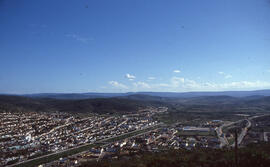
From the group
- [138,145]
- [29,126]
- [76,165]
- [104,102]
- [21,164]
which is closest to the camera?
[76,165]

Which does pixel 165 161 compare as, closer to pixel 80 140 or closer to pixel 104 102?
pixel 80 140

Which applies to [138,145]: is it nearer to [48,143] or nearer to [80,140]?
[80,140]

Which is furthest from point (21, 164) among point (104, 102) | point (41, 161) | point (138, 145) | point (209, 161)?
point (104, 102)

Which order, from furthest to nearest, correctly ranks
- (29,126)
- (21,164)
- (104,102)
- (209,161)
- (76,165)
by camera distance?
(104,102) < (29,126) < (21,164) < (76,165) < (209,161)

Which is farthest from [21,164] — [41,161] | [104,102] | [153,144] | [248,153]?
[104,102]

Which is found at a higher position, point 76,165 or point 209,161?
point 209,161

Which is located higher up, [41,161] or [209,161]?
[209,161]

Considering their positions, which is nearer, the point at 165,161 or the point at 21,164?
the point at 165,161

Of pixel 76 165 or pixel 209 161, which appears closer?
pixel 209 161

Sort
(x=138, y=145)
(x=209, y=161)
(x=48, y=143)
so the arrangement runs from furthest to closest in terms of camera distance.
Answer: (x=48, y=143), (x=138, y=145), (x=209, y=161)
